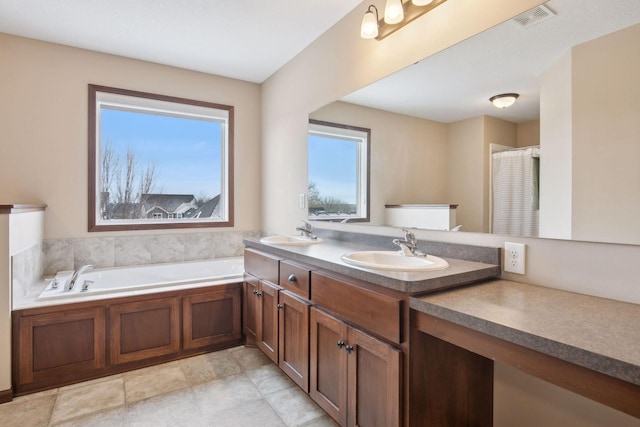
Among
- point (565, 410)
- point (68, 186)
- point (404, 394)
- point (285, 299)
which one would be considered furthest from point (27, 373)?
point (565, 410)

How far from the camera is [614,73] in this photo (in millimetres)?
1136

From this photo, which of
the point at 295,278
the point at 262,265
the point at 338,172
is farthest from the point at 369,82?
the point at 262,265

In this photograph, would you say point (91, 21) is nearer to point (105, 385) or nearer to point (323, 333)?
point (105, 385)

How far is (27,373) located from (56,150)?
1.70 meters

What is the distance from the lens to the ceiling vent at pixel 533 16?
130 centimetres

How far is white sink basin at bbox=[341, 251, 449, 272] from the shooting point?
4.59 feet

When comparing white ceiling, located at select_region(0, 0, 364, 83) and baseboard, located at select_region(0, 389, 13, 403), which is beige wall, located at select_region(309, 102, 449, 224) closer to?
white ceiling, located at select_region(0, 0, 364, 83)

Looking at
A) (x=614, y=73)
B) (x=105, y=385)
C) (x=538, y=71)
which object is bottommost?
(x=105, y=385)

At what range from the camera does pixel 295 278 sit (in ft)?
6.35

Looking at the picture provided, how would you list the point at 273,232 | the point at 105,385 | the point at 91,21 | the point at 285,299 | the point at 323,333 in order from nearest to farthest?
the point at 323,333
the point at 285,299
the point at 105,385
the point at 91,21
the point at 273,232

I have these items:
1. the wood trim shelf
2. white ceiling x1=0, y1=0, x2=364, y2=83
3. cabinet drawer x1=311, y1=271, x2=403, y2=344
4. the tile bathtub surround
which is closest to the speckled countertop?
cabinet drawer x1=311, y1=271, x2=403, y2=344

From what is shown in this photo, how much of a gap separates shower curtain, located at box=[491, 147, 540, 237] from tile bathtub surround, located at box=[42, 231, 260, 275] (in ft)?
8.67

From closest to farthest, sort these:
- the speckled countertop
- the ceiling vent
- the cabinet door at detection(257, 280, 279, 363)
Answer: the speckled countertop, the ceiling vent, the cabinet door at detection(257, 280, 279, 363)

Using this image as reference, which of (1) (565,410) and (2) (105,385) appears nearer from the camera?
(1) (565,410)
